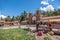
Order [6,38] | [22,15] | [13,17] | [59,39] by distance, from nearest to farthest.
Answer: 1. [6,38]
2. [59,39]
3. [22,15]
4. [13,17]

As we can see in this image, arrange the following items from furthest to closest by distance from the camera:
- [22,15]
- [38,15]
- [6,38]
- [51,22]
Answer: [22,15]
[38,15]
[51,22]
[6,38]

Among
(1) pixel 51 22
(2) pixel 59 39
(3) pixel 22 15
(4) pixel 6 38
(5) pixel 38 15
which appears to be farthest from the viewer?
(3) pixel 22 15

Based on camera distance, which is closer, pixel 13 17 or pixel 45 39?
pixel 45 39

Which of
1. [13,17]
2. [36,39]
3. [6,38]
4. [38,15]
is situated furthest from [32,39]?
[13,17]

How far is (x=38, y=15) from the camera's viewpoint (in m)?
68.0

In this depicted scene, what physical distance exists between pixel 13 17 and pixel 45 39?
8616 cm

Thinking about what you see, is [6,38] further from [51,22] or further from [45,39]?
[51,22]

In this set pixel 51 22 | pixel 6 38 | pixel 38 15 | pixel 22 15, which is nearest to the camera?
pixel 6 38

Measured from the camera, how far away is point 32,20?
233 feet

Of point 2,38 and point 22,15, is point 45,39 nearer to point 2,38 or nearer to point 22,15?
point 2,38

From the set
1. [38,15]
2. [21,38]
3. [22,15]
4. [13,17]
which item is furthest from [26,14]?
[21,38]

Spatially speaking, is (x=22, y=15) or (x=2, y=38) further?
(x=22, y=15)

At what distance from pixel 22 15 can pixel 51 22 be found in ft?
210

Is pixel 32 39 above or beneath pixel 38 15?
beneath
